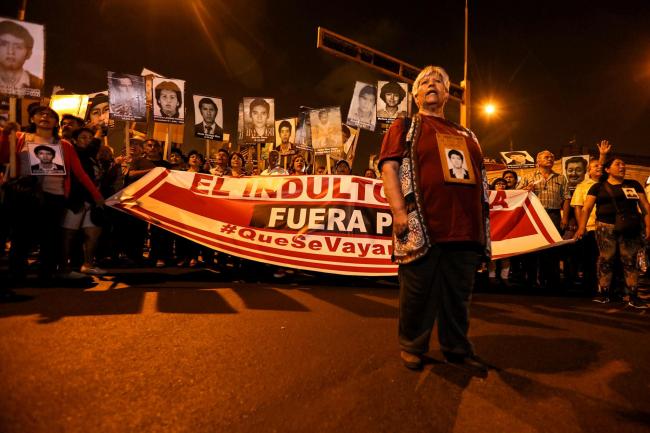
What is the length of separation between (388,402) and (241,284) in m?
3.30

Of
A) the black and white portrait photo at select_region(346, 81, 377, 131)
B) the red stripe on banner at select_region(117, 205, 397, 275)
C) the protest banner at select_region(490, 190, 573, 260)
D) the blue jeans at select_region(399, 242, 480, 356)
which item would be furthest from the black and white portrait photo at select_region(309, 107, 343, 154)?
the blue jeans at select_region(399, 242, 480, 356)

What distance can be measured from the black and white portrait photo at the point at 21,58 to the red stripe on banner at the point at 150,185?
1.73m

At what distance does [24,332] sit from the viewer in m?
2.65

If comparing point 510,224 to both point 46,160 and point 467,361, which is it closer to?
point 467,361

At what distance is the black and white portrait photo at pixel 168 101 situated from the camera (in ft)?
27.4

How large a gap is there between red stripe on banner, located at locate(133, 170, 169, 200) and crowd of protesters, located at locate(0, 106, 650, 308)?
1.54 feet

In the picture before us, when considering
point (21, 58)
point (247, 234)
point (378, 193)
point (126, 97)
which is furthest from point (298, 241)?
point (126, 97)

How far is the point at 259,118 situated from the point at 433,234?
8.70 meters

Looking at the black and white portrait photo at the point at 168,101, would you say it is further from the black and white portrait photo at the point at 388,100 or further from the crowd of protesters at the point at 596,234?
the crowd of protesters at the point at 596,234

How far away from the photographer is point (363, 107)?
1051 cm

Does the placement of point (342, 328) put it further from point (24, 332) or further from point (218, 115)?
point (218, 115)

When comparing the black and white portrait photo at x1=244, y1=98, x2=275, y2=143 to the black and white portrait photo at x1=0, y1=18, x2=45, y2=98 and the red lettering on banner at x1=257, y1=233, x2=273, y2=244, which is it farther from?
the red lettering on banner at x1=257, y1=233, x2=273, y2=244

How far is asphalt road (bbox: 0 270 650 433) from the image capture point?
1699 mm

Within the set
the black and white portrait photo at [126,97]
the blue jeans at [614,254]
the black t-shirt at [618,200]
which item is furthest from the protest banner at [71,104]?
the blue jeans at [614,254]
